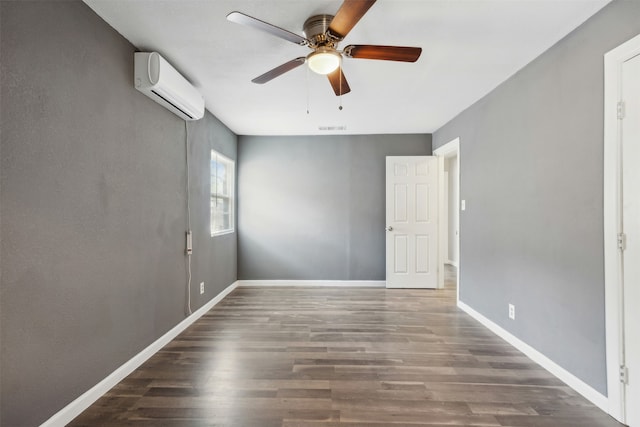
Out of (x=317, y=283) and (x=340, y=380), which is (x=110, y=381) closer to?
(x=340, y=380)

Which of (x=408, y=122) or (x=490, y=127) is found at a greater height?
(x=408, y=122)

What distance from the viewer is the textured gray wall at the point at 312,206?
4633 millimetres

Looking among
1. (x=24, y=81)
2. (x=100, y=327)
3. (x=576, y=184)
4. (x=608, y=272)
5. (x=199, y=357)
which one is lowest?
→ (x=199, y=357)

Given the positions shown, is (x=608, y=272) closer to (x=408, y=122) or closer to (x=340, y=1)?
(x=340, y=1)

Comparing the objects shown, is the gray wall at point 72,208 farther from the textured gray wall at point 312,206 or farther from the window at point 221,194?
the textured gray wall at point 312,206

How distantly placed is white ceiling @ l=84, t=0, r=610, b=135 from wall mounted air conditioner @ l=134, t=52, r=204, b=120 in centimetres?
11

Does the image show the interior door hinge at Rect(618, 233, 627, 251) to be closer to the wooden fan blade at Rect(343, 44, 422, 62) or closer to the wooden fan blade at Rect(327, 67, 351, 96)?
the wooden fan blade at Rect(343, 44, 422, 62)

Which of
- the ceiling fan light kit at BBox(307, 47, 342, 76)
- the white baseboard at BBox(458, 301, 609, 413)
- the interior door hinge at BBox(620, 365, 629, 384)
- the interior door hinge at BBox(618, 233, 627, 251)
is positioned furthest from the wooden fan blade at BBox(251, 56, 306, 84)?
the white baseboard at BBox(458, 301, 609, 413)

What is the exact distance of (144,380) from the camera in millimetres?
2018

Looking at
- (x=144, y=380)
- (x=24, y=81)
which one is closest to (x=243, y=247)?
(x=144, y=380)

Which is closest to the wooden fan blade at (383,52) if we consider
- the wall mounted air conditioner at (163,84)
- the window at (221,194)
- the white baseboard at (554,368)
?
the wall mounted air conditioner at (163,84)

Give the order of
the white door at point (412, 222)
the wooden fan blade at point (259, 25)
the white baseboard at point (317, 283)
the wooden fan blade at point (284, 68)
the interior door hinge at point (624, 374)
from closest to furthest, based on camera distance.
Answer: the wooden fan blade at point (259, 25) < the interior door hinge at point (624, 374) < the wooden fan blade at point (284, 68) < the white door at point (412, 222) < the white baseboard at point (317, 283)

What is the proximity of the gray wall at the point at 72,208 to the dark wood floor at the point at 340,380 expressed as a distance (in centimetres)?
37

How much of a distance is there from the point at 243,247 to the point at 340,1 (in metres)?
3.75
